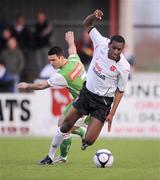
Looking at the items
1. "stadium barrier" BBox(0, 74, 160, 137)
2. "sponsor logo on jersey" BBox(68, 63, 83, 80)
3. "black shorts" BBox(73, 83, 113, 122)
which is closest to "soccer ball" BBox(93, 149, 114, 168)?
"black shorts" BBox(73, 83, 113, 122)

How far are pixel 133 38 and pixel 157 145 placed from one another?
29.2 feet

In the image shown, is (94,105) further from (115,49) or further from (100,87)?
(115,49)

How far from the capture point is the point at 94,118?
12.8 metres

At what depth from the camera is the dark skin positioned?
12.3 meters

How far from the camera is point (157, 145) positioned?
18.2 meters

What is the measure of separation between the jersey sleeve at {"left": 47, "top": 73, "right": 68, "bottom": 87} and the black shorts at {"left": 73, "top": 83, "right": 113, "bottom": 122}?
565mm

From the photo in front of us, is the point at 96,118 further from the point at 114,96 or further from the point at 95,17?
the point at 95,17

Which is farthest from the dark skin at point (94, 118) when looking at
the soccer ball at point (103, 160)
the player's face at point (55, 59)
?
the player's face at point (55, 59)

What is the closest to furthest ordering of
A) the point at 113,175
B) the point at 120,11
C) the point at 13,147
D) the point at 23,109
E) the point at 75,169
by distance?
the point at 113,175 < the point at 75,169 < the point at 13,147 < the point at 23,109 < the point at 120,11

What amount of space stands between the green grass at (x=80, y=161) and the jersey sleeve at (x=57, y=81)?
138 centimetres

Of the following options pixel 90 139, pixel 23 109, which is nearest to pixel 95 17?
pixel 90 139

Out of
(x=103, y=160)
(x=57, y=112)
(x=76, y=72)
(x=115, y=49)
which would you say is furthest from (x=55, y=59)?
(x=57, y=112)

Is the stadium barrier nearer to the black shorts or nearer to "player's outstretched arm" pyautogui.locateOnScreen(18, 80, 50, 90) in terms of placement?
"player's outstretched arm" pyautogui.locateOnScreen(18, 80, 50, 90)

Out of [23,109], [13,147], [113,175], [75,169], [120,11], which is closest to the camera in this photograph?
[113,175]
